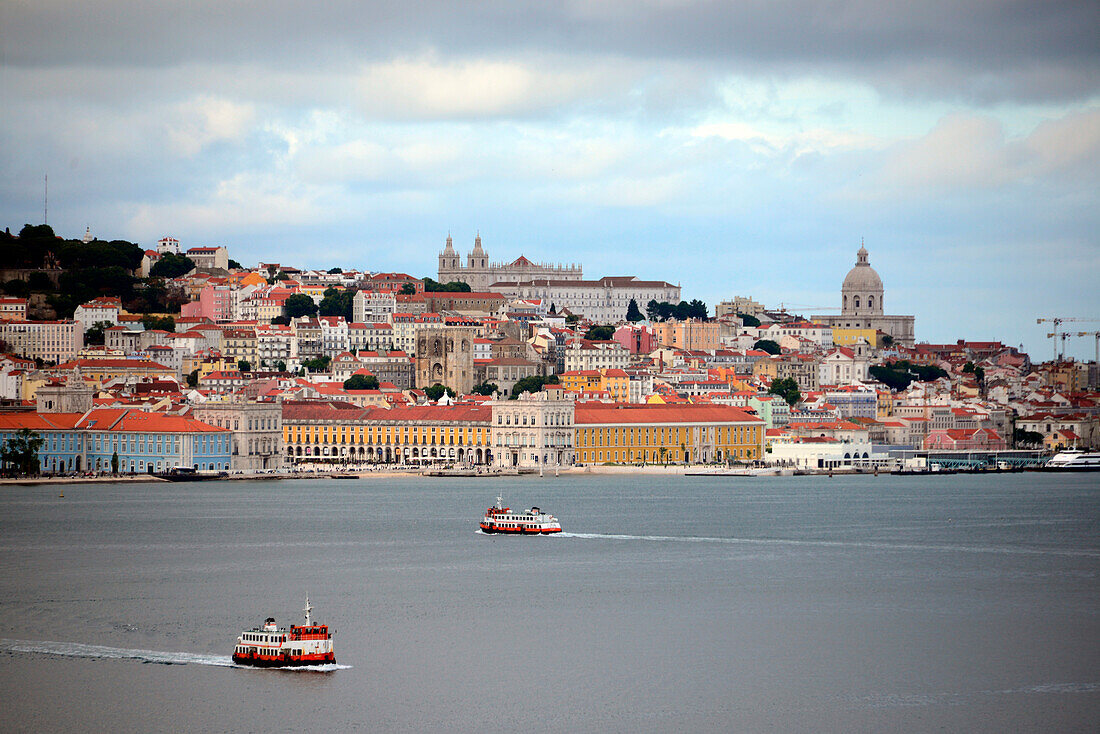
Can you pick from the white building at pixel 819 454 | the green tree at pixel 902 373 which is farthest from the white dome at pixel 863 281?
the white building at pixel 819 454

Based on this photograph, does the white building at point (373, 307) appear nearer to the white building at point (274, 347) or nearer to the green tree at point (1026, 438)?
the white building at point (274, 347)

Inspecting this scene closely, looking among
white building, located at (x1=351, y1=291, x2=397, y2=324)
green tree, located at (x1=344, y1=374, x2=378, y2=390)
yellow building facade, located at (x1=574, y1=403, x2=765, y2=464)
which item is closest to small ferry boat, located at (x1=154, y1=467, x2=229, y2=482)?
yellow building facade, located at (x1=574, y1=403, x2=765, y2=464)

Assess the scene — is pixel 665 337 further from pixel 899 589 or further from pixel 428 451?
pixel 899 589

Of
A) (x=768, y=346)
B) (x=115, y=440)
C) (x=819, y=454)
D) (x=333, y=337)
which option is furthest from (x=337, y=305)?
(x=115, y=440)

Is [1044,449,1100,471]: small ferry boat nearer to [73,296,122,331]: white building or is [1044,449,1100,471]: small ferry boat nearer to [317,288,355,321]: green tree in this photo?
[317,288,355,321]: green tree

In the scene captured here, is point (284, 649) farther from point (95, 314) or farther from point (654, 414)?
point (95, 314)

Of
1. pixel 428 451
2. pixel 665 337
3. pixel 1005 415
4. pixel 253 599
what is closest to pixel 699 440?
pixel 428 451
